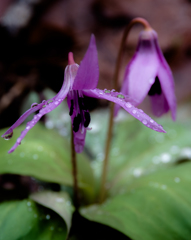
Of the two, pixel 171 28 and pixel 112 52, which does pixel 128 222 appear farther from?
pixel 171 28

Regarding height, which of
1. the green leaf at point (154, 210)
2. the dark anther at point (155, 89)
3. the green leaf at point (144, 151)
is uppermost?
the dark anther at point (155, 89)

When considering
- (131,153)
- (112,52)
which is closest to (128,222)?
(131,153)

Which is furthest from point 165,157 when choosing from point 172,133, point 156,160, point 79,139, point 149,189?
point 79,139

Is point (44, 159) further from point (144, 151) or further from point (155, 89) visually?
point (144, 151)

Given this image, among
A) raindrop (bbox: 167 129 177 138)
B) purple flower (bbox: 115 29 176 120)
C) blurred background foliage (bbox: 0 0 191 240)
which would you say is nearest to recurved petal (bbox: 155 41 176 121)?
purple flower (bbox: 115 29 176 120)

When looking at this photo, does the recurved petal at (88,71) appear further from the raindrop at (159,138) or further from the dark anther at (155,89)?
the raindrop at (159,138)

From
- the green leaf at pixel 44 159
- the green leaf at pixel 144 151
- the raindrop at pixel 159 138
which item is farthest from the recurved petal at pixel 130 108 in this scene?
the raindrop at pixel 159 138
